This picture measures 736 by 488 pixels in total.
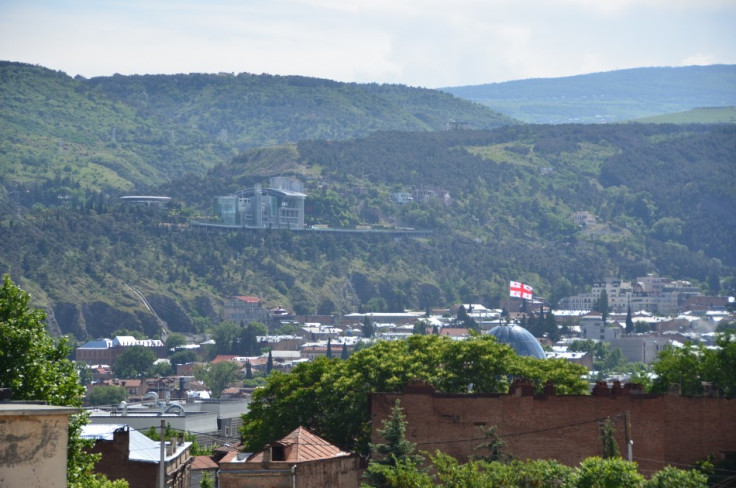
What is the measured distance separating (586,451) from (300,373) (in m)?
27.2

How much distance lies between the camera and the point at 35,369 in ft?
152

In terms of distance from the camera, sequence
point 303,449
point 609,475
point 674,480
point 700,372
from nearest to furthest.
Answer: point 609,475 < point 674,480 < point 303,449 < point 700,372

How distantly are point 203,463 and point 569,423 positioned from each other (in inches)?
1190

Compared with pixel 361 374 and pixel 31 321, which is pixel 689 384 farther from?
pixel 31 321

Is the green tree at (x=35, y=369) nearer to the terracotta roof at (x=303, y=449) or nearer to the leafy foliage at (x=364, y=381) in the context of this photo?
the terracotta roof at (x=303, y=449)

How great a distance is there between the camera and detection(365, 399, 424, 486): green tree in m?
64.1

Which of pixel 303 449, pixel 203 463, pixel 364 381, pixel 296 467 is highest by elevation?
pixel 364 381

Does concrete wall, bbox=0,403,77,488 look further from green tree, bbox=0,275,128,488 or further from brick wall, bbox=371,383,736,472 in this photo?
brick wall, bbox=371,383,736,472

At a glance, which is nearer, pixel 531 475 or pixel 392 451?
pixel 531 475

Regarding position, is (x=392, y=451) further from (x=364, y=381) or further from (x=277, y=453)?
(x=364, y=381)

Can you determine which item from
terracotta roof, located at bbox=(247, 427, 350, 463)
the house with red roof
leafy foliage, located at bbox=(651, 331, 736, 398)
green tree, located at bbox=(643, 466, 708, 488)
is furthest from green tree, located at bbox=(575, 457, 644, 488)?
leafy foliage, located at bbox=(651, 331, 736, 398)

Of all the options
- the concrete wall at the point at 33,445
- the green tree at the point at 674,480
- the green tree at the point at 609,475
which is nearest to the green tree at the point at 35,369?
the green tree at the point at 609,475

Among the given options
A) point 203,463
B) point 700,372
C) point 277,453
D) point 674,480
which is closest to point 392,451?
point 277,453

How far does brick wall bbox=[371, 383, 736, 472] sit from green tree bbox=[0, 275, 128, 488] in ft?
73.4
